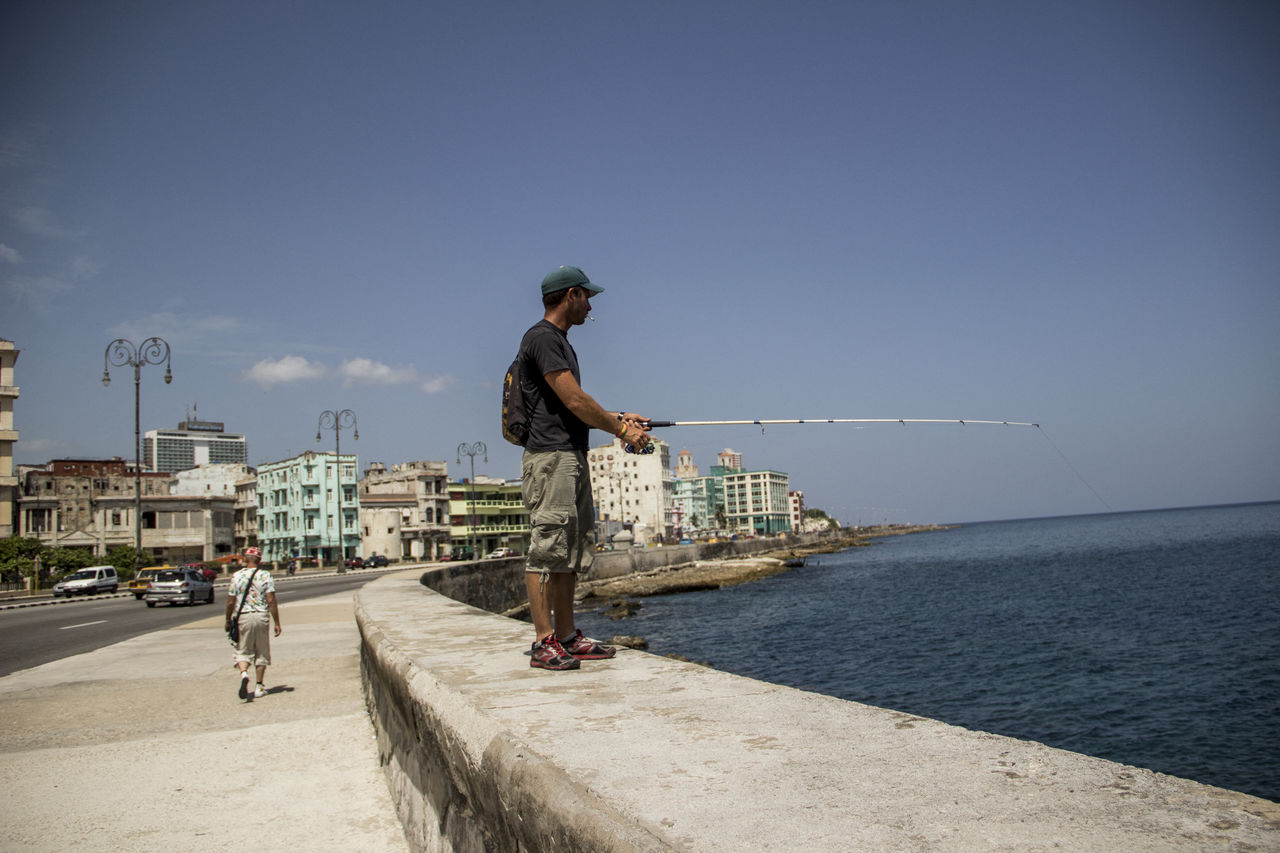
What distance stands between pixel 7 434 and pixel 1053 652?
47.9 metres

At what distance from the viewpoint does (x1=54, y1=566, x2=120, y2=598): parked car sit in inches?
1302

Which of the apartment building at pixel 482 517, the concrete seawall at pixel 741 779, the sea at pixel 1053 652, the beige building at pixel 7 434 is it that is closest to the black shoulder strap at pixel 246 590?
the concrete seawall at pixel 741 779

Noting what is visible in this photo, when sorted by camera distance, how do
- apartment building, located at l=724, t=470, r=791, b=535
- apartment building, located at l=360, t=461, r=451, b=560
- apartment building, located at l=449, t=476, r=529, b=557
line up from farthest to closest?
apartment building, located at l=724, t=470, r=791, b=535 < apartment building, located at l=449, t=476, r=529, b=557 < apartment building, located at l=360, t=461, r=451, b=560

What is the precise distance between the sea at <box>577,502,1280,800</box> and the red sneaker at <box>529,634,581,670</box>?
856 cm

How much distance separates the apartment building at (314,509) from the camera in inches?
2795

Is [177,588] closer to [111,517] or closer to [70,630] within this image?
[70,630]

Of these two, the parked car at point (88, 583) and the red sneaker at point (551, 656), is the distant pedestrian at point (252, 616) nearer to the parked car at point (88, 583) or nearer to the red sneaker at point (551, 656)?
the red sneaker at point (551, 656)

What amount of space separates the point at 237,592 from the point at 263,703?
125 centimetres

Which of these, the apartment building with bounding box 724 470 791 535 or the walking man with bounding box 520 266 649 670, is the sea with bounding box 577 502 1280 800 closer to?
the walking man with bounding box 520 266 649 670

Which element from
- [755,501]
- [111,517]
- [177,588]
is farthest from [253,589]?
[755,501]

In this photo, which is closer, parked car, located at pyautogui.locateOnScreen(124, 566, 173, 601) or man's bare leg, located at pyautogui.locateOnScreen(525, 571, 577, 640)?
man's bare leg, located at pyautogui.locateOnScreen(525, 571, 577, 640)

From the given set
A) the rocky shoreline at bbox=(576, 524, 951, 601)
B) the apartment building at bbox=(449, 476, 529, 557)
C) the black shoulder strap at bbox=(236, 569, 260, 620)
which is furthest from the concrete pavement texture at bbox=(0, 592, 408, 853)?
the apartment building at bbox=(449, 476, 529, 557)

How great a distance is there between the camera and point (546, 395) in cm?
399

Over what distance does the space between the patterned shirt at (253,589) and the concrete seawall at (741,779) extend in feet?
Answer: 16.4
